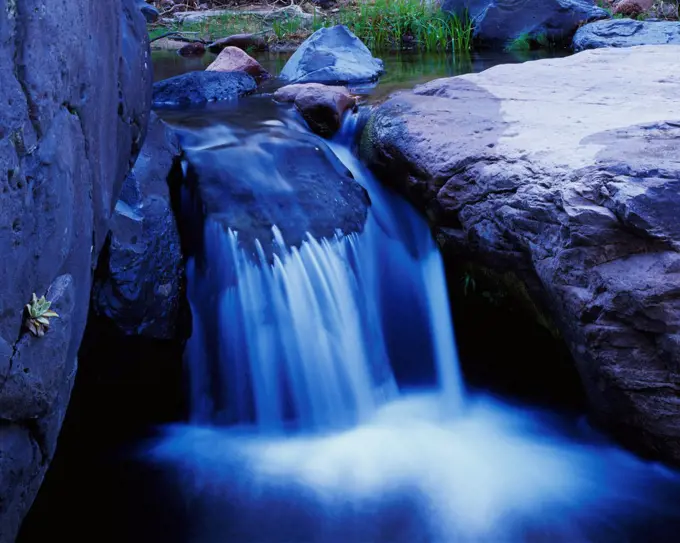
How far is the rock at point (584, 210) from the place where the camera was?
9.14 ft

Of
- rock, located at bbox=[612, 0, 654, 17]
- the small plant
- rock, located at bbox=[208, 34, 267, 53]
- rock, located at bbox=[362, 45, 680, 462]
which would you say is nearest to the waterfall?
rock, located at bbox=[362, 45, 680, 462]

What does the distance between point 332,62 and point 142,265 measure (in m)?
4.95

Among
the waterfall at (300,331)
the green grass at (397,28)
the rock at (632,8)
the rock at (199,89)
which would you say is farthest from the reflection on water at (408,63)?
the waterfall at (300,331)

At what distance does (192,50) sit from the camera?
10.8 m

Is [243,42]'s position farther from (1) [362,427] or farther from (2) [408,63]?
(1) [362,427]

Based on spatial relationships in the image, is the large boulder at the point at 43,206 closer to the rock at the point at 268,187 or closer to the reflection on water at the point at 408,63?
the rock at the point at 268,187

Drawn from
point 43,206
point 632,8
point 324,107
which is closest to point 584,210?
point 43,206

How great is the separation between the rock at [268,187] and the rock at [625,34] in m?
5.77

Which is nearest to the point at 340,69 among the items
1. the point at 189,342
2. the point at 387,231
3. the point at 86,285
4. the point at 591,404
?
the point at 387,231

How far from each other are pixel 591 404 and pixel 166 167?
2496 millimetres

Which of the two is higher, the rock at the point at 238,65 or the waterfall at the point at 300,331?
the rock at the point at 238,65

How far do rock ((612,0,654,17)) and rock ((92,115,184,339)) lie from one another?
10503mm

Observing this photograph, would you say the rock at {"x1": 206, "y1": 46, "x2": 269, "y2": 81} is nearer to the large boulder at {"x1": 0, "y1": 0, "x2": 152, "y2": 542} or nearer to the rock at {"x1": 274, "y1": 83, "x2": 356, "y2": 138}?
the rock at {"x1": 274, "y1": 83, "x2": 356, "y2": 138}

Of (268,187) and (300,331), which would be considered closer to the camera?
(300,331)
